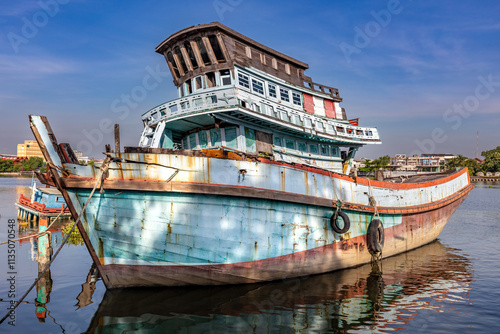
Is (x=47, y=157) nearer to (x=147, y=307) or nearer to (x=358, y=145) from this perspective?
(x=147, y=307)

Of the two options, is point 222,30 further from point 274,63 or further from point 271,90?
point 274,63

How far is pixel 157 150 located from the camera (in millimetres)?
8609

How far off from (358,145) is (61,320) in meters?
13.3

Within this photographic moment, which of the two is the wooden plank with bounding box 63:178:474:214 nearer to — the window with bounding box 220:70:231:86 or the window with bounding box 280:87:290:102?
the window with bounding box 220:70:231:86

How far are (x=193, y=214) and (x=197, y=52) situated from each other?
716cm

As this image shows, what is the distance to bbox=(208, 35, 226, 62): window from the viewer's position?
1288 centimetres

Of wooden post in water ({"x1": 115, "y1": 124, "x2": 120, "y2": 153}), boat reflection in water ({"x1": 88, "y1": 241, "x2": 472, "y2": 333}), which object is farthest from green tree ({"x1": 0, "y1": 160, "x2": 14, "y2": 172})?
wooden post in water ({"x1": 115, "y1": 124, "x2": 120, "y2": 153})

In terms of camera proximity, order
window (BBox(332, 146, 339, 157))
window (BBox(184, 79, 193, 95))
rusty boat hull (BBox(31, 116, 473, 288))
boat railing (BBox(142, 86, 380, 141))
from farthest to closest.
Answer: window (BBox(332, 146, 339, 157)) → window (BBox(184, 79, 193, 95)) → boat railing (BBox(142, 86, 380, 141)) → rusty boat hull (BBox(31, 116, 473, 288))

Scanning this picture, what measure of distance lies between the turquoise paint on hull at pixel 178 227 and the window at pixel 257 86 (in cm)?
559

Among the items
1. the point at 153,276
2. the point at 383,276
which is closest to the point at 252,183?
the point at 153,276

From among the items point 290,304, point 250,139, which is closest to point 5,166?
point 250,139

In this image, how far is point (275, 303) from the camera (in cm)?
864

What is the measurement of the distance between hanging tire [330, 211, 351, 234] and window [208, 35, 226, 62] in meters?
6.81

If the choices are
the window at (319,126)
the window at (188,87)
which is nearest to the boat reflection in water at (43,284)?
the window at (188,87)
